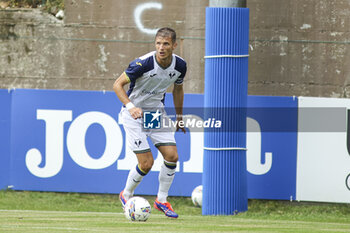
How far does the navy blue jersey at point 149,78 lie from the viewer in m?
8.45

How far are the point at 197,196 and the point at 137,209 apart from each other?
3.32 metres

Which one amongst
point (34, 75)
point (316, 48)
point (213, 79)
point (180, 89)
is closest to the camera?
point (180, 89)

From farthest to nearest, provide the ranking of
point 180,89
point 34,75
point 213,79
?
point 34,75 < point 213,79 < point 180,89

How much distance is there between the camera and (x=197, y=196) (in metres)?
11.5

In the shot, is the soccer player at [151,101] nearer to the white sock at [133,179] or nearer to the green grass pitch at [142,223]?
the white sock at [133,179]

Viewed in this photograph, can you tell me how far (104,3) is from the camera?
12.3m

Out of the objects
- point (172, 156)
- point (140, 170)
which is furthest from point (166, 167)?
point (140, 170)

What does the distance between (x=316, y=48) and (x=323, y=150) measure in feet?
5.46

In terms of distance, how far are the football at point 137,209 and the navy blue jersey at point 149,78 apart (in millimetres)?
1165

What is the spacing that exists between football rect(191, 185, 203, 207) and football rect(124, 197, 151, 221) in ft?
10.5

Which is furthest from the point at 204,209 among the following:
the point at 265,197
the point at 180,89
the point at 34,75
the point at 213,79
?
the point at 34,75

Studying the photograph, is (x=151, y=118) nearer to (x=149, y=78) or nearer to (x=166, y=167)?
(x=149, y=78)

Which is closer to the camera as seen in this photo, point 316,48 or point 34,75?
point 316,48

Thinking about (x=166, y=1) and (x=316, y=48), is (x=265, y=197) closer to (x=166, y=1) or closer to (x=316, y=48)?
(x=316, y=48)
